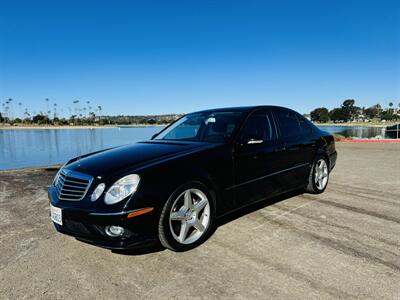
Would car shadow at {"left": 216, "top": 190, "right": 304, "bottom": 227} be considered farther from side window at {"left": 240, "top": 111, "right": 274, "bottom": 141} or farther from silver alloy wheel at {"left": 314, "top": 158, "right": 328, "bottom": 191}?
side window at {"left": 240, "top": 111, "right": 274, "bottom": 141}

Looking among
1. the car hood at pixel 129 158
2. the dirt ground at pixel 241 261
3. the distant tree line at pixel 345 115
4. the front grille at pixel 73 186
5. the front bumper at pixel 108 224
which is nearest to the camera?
the dirt ground at pixel 241 261

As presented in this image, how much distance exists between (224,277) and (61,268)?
155 cm

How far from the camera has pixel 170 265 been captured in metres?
2.77

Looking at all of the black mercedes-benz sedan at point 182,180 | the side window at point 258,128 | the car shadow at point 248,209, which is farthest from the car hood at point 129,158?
the car shadow at point 248,209

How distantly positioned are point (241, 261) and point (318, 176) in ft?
10.1

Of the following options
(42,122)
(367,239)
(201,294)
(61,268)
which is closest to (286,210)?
(367,239)

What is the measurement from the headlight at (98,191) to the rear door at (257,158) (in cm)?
158

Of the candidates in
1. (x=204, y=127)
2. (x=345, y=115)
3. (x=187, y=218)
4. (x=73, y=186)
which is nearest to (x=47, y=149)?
(x=204, y=127)

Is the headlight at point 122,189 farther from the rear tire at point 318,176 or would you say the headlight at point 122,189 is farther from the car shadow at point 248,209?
the rear tire at point 318,176

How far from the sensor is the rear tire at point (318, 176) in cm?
505

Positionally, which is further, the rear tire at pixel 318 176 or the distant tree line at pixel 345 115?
the distant tree line at pixel 345 115

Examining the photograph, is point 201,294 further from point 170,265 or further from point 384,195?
point 384,195

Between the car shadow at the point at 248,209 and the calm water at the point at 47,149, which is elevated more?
the car shadow at the point at 248,209

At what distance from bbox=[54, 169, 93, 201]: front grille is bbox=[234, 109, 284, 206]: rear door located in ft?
5.62
